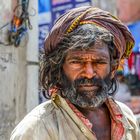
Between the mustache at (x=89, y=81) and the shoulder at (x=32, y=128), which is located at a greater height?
the mustache at (x=89, y=81)

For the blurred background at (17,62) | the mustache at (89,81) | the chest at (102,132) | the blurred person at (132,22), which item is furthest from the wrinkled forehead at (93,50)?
the blurred person at (132,22)

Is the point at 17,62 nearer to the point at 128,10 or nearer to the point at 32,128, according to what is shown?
the point at 32,128

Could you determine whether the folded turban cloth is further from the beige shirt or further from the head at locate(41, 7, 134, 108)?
the beige shirt

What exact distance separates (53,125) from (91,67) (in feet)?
1.28

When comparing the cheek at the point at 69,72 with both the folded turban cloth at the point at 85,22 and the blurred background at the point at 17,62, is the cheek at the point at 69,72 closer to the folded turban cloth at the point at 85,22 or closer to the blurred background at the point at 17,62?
the folded turban cloth at the point at 85,22

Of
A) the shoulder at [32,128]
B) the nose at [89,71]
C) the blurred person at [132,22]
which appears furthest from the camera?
the blurred person at [132,22]

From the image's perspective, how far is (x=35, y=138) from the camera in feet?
9.41

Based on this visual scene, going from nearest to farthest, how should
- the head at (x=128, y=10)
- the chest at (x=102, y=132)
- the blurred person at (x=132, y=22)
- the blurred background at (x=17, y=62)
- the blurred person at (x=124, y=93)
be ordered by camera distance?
the chest at (x=102, y=132) → the blurred background at (x=17, y=62) → the blurred person at (x=132, y=22) → the blurred person at (x=124, y=93) → the head at (x=128, y=10)

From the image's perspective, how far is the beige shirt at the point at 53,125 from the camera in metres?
2.89

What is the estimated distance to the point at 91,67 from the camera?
3057 mm

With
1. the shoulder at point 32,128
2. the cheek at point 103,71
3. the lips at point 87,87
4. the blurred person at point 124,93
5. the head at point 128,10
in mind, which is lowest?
the blurred person at point 124,93

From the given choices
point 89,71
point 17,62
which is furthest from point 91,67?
point 17,62

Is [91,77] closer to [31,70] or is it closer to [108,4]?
[31,70]

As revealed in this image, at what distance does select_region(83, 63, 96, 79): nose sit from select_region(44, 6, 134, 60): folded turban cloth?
0.22m
